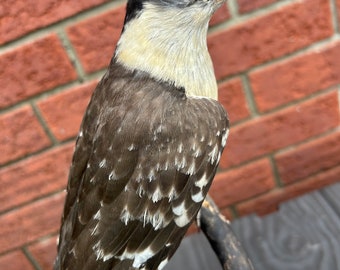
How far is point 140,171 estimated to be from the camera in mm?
598

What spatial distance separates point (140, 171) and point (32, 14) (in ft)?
1.06

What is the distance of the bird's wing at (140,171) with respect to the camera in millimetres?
593

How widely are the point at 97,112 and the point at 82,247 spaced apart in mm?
175

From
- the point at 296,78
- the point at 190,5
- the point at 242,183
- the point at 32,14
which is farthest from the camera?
the point at 242,183

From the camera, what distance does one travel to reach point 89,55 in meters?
0.80

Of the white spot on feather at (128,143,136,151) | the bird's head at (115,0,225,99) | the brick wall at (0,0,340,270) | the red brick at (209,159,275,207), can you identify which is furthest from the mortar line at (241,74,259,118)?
the white spot on feather at (128,143,136,151)

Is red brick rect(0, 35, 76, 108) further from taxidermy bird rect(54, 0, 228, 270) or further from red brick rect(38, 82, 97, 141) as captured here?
taxidermy bird rect(54, 0, 228, 270)

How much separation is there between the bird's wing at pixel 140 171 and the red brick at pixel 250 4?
24cm

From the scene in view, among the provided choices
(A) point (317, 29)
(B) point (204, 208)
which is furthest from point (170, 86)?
(A) point (317, 29)

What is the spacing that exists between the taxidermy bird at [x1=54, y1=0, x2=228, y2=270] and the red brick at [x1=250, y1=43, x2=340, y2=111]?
9.9 inches

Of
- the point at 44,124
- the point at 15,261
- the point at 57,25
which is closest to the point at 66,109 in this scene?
the point at 44,124

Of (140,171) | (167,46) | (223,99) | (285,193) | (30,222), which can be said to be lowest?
(285,193)

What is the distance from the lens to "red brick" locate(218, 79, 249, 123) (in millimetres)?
859

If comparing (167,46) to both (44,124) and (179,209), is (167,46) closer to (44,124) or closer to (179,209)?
(179,209)
